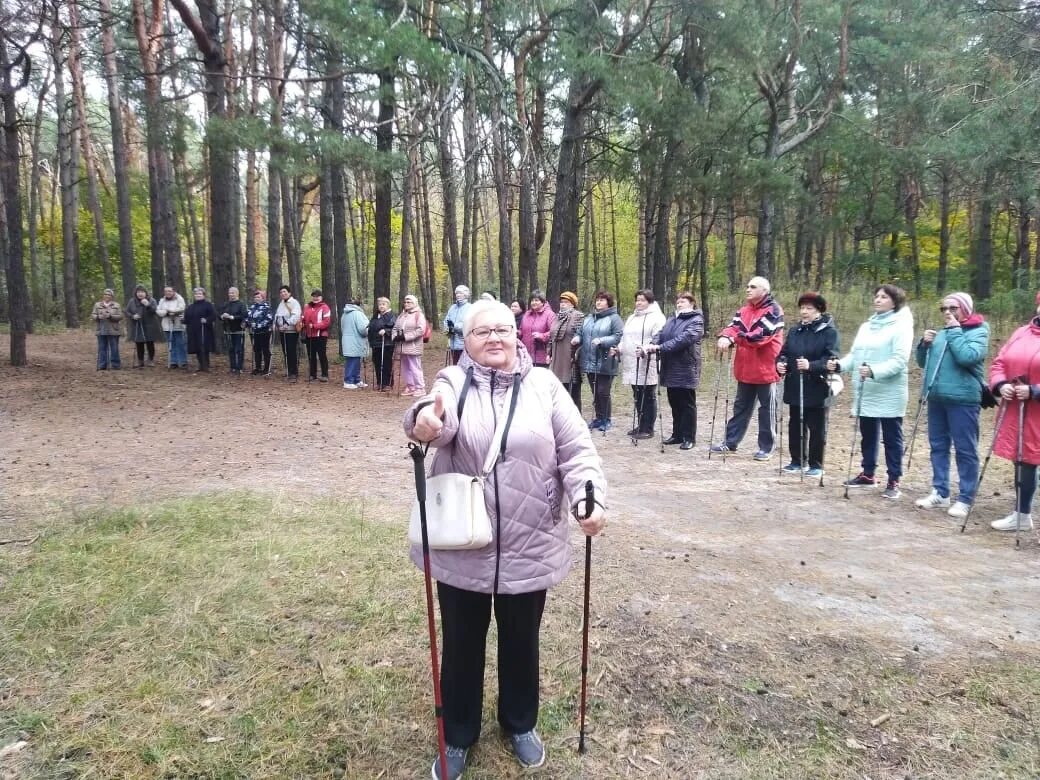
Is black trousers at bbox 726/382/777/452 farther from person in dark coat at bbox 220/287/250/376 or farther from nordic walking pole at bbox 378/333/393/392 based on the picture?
person in dark coat at bbox 220/287/250/376

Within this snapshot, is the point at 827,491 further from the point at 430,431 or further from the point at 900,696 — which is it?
the point at 430,431

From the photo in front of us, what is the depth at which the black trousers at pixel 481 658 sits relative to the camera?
7.93 feet

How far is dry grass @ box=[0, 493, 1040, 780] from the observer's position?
2582 millimetres

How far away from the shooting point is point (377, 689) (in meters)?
2.99

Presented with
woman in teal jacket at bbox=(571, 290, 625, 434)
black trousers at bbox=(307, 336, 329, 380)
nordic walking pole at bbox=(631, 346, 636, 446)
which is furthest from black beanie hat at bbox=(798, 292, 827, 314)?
black trousers at bbox=(307, 336, 329, 380)

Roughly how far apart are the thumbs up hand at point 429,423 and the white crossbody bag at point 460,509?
0.18 m

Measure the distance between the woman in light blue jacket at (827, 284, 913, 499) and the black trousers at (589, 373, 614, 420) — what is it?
3170 mm

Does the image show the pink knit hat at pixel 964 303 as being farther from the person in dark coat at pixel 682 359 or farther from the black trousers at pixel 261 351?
the black trousers at pixel 261 351

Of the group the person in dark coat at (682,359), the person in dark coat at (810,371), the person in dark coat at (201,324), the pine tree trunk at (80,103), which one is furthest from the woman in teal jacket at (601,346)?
the pine tree trunk at (80,103)

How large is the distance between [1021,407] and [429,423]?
473cm

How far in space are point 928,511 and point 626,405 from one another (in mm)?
5626

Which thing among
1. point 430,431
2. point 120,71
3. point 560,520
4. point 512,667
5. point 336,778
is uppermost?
point 120,71

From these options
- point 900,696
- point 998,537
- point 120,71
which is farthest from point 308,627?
point 120,71

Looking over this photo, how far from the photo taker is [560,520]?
2436 mm
